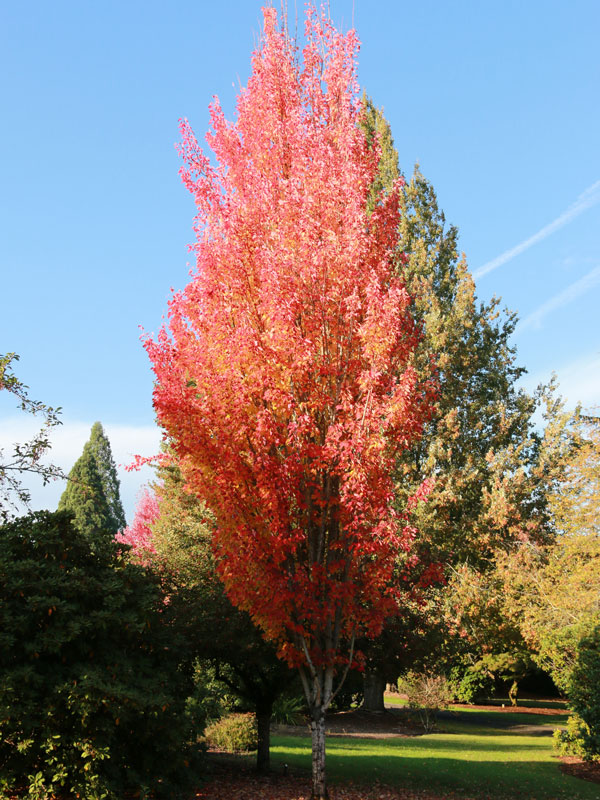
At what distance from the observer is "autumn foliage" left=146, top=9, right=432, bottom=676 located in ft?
27.6

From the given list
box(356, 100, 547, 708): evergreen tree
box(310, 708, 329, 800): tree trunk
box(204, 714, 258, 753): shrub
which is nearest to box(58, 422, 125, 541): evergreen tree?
box(356, 100, 547, 708): evergreen tree

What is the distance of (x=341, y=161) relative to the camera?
31.5ft

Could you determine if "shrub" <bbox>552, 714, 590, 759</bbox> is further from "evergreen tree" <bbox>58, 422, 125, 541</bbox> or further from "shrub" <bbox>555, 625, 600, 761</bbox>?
"evergreen tree" <bbox>58, 422, 125, 541</bbox>

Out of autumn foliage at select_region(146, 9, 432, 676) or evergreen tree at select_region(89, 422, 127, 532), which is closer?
autumn foliage at select_region(146, 9, 432, 676)

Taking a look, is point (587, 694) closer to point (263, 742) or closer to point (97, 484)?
point (263, 742)

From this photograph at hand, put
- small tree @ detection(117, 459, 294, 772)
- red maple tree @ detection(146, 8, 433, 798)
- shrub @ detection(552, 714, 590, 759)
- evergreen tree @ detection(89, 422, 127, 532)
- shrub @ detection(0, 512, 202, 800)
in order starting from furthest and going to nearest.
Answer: evergreen tree @ detection(89, 422, 127, 532)
shrub @ detection(552, 714, 590, 759)
small tree @ detection(117, 459, 294, 772)
red maple tree @ detection(146, 8, 433, 798)
shrub @ detection(0, 512, 202, 800)

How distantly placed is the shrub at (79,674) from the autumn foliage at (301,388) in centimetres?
141

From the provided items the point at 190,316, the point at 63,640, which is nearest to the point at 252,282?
the point at 190,316

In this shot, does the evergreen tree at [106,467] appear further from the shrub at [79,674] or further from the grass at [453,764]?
the shrub at [79,674]

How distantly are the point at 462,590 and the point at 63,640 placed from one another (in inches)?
609

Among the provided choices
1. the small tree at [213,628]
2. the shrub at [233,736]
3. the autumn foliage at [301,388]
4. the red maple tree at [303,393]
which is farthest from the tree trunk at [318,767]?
the shrub at [233,736]

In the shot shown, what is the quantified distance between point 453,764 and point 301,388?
10.5 meters

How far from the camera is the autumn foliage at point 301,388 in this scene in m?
8.40

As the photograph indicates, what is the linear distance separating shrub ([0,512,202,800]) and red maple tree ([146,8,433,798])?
4.69 feet
